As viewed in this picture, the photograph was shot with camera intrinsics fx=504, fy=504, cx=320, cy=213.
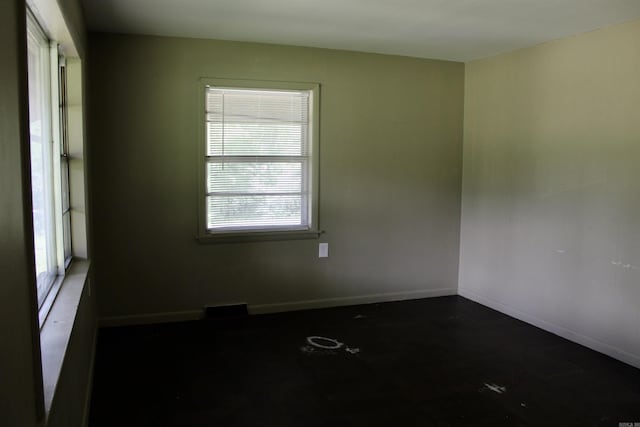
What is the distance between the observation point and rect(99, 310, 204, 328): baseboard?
13.4 ft

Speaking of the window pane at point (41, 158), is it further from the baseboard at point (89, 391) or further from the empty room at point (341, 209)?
the baseboard at point (89, 391)

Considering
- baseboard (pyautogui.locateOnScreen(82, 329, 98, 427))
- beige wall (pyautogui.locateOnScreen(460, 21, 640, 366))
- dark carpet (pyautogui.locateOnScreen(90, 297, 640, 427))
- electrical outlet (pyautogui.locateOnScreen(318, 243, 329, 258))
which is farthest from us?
electrical outlet (pyautogui.locateOnScreen(318, 243, 329, 258))

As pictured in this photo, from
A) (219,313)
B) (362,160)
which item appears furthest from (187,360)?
(362,160)

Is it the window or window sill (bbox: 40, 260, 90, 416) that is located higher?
the window

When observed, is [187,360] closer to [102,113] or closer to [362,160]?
[102,113]

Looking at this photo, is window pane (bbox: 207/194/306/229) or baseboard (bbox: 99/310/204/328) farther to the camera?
window pane (bbox: 207/194/306/229)

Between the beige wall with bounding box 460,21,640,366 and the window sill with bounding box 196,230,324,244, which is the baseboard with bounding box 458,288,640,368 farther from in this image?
the window sill with bounding box 196,230,324,244

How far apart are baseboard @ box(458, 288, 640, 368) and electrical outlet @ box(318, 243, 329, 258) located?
152 centimetres

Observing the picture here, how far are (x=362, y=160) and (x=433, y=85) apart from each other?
1036 mm

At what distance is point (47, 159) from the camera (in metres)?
2.58

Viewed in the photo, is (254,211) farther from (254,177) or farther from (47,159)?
(47,159)

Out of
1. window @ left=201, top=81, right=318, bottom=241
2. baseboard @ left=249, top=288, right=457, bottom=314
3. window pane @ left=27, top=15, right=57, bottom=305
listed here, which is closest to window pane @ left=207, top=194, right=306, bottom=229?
window @ left=201, top=81, right=318, bottom=241

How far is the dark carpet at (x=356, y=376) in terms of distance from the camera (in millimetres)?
2738

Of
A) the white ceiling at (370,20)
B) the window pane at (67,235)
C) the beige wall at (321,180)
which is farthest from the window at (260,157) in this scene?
the window pane at (67,235)
